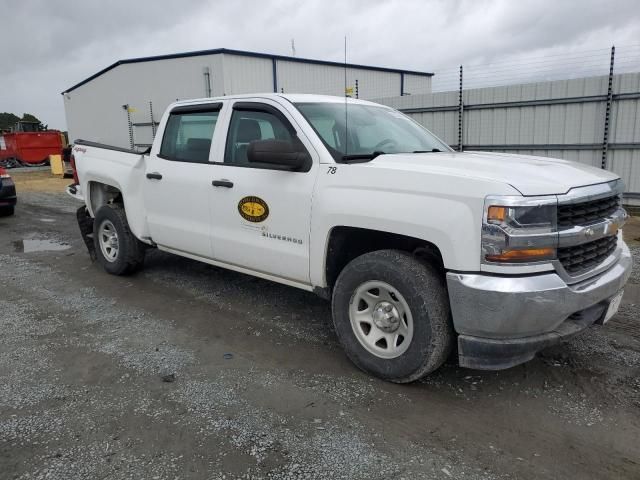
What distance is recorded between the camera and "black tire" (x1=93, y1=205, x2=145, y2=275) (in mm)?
5801

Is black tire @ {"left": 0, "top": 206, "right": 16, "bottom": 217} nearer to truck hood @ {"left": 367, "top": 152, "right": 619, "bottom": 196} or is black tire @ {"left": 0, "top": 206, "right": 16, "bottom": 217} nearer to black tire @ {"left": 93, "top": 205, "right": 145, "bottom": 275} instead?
black tire @ {"left": 93, "top": 205, "right": 145, "bottom": 275}

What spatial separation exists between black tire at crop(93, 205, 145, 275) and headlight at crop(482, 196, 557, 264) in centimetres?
422

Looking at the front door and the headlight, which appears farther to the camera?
the front door

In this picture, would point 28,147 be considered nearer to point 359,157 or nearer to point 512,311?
point 359,157

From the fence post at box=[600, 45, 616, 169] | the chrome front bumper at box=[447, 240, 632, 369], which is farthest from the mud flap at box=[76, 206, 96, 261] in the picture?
the fence post at box=[600, 45, 616, 169]

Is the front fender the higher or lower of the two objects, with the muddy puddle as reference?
higher

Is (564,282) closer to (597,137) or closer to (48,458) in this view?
(48,458)

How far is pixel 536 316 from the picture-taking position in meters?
2.85

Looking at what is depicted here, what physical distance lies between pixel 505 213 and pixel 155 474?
7.33ft

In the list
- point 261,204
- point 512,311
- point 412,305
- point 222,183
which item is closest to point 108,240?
point 222,183

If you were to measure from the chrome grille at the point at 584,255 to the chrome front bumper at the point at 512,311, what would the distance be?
0.10m

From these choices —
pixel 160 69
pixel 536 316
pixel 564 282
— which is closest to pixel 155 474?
pixel 536 316

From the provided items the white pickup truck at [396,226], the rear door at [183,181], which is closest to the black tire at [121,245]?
the rear door at [183,181]

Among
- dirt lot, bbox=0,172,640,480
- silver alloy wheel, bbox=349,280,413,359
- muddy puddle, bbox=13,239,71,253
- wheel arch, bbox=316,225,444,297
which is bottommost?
dirt lot, bbox=0,172,640,480
